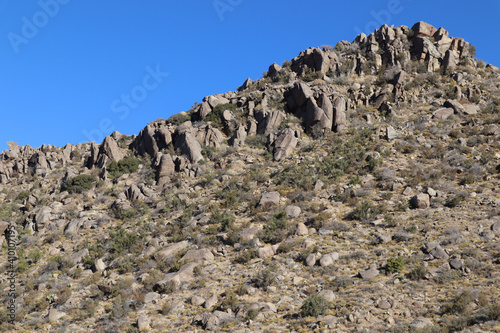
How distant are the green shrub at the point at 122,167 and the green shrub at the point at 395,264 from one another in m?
27.3

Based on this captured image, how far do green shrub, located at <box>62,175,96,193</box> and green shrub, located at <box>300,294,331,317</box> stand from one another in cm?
2618

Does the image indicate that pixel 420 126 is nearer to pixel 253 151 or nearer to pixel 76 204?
pixel 253 151

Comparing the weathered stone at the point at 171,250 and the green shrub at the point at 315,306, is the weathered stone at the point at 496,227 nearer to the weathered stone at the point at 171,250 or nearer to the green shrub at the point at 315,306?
the green shrub at the point at 315,306

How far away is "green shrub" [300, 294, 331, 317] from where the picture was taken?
16625 millimetres

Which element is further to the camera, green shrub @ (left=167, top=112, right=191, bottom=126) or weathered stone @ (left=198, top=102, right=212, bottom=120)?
green shrub @ (left=167, top=112, right=191, bottom=126)

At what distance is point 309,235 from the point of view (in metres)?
23.5

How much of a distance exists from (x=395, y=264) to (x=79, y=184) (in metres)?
29.8

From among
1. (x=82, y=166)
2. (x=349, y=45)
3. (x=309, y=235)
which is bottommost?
(x=309, y=235)

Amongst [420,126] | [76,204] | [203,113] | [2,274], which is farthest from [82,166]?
[420,126]

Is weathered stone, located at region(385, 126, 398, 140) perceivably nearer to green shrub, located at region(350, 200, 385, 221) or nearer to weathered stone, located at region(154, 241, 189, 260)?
green shrub, located at region(350, 200, 385, 221)

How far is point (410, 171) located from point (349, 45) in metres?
29.3

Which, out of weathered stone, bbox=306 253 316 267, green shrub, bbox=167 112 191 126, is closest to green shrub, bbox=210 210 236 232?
weathered stone, bbox=306 253 316 267

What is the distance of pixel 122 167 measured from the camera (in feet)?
123

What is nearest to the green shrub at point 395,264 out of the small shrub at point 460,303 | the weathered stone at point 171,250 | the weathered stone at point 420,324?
the small shrub at point 460,303
